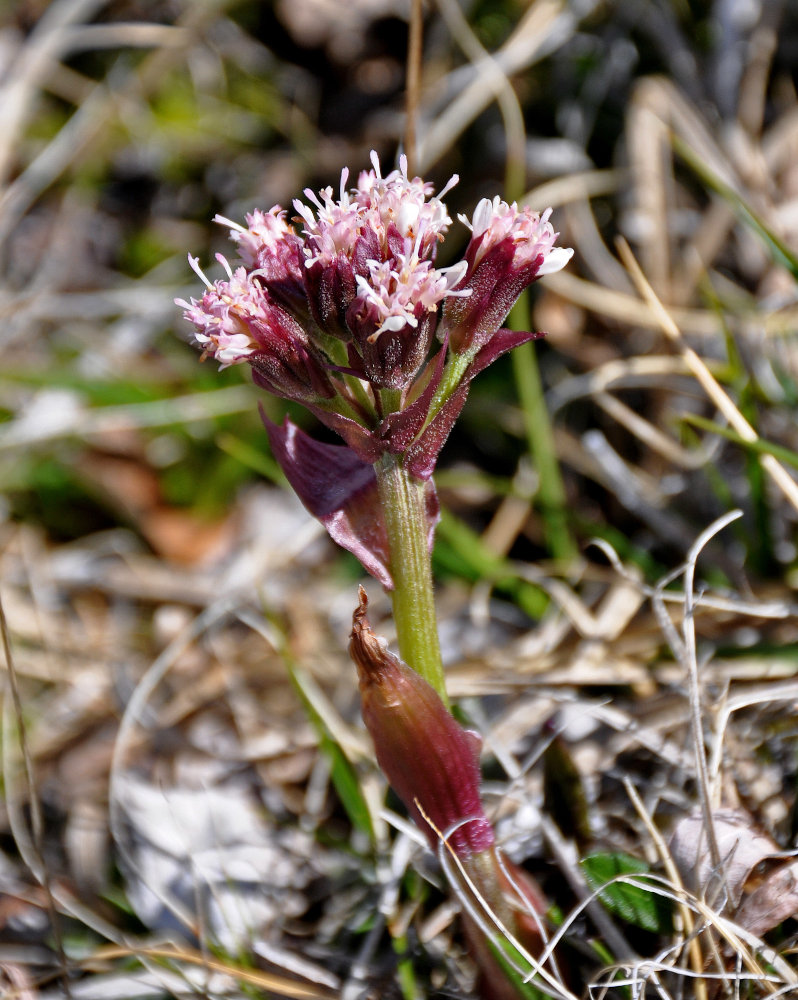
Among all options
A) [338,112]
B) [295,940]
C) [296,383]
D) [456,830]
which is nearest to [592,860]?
[456,830]

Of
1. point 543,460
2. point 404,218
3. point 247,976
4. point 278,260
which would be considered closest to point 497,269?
point 404,218

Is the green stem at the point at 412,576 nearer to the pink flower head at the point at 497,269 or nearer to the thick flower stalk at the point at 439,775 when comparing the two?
the thick flower stalk at the point at 439,775

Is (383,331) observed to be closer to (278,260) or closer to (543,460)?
(278,260)

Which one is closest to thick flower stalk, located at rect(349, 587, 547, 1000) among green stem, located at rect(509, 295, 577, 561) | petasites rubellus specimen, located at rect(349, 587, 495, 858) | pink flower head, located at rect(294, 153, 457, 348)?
petasites rubellus specimen, located at rect(349, 587, 495, 858)

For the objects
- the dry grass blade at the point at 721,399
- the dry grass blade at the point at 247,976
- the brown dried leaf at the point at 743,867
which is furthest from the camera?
the dry grass blade at the point at 721,399

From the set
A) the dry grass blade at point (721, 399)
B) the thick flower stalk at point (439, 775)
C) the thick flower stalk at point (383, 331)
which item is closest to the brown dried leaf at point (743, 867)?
the thick flower stalk at point (439, 775)

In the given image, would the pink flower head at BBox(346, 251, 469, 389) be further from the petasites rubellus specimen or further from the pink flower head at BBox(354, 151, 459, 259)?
the petasites rubellus specimen

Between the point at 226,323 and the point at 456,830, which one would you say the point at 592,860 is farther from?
the point at 226,323
